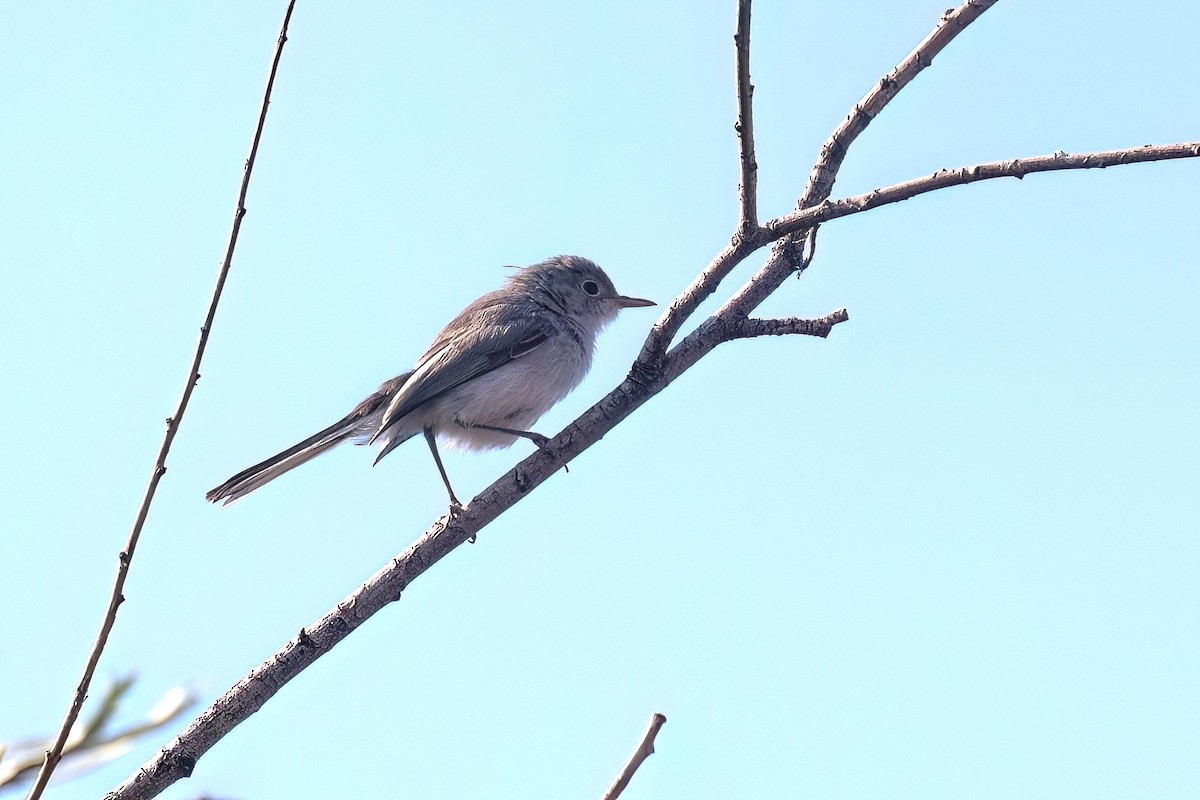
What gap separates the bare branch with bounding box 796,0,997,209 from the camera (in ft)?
12.4

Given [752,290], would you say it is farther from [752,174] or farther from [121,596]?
[121,596]

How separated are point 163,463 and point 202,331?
305 millimetres

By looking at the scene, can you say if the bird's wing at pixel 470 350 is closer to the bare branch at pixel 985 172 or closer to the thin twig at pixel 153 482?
the bare branch at pixel 985 172

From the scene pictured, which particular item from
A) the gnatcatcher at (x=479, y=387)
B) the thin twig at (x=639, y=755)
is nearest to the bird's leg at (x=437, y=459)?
the gnatcatcher at (x=479, y=387)

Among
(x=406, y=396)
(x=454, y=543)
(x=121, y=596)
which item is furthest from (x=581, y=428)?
(x=406, y=396)

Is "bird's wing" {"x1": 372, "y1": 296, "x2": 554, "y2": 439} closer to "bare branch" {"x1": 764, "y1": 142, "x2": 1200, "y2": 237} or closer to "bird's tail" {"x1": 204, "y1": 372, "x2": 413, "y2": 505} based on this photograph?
"bird's tail" {"x1": 204, "y1": 372, "x2": 413, "y2": 505}

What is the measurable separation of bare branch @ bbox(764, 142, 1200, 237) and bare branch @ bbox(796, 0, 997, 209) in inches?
37.2

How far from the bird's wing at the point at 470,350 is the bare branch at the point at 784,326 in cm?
282

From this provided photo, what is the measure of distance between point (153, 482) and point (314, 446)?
3841 millimetres

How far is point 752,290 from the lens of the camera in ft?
13.8

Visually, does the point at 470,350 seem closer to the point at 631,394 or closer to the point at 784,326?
the point at 631,394

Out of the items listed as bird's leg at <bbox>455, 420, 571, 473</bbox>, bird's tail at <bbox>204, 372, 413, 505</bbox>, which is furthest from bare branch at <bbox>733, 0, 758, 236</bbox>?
bird's tail at <bbox>204, 372, 413, 505</bbox>

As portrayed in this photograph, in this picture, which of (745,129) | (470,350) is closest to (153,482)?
(745,129)

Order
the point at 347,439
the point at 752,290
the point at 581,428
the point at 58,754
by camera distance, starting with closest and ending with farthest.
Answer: the point at 58,754 < the point at 581,428 < the point at 752,290 < the point at 347,439
